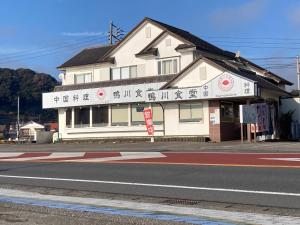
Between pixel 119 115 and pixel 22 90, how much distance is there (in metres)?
78.1

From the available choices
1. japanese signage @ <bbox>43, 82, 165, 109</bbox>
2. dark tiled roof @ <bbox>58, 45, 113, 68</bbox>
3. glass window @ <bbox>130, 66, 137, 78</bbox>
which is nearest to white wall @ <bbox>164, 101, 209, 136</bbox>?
japanese signage @ <bbox>43, 82, 165, 109</bbox>

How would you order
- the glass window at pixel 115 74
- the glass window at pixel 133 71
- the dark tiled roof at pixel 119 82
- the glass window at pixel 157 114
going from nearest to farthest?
the glass window at pixel 157 114 → the dark tiled roof at pixel 119 82 → the glass window at pixel 133 71 → the glass window at pixel 115 74

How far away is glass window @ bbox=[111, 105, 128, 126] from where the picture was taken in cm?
3939

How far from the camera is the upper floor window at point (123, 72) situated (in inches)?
1607

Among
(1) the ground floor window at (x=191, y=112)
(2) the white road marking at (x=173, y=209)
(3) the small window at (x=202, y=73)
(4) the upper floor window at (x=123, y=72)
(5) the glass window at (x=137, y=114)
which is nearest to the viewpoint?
(2) the white road marking at (x=173, y=209)

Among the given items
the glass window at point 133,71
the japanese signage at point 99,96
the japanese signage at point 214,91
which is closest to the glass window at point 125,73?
the glass window at point 133,71

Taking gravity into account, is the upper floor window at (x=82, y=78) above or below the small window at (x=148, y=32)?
below

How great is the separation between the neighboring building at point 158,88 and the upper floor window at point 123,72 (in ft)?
0.08

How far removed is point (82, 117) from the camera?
140ft

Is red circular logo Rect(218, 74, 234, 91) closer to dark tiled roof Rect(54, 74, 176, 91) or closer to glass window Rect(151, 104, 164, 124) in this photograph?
dark tiled roof Rect(54, 74, 176, 91)

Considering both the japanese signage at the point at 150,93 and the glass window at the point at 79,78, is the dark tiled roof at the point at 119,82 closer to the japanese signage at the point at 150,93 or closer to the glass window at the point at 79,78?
the japanese signage at the point at 150,93

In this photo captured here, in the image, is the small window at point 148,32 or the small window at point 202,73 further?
the small window at point 148,32

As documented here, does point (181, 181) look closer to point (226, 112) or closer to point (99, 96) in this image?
point (226, 112)

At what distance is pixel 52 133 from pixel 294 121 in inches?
838
